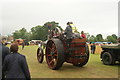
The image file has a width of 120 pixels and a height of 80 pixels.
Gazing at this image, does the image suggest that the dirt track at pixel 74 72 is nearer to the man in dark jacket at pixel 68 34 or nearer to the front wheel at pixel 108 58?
the front wheel at pixel 108 58

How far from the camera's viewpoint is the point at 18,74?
332 centimetres

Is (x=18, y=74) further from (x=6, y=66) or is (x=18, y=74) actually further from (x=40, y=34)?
(x=40, y=34)

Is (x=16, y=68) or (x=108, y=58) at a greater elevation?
(x=16, y=68)

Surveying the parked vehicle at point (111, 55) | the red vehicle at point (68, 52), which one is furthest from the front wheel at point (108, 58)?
the red vehicle at point (68, 52)

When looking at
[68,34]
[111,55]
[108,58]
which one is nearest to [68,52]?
[68,34]

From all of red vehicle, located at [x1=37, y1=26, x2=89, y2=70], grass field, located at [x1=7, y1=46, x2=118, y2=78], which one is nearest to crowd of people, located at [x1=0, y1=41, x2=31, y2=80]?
grass field, located at [x1=7, y1=46, x2=118, y2=78]

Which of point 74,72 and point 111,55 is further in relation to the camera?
point 111,55

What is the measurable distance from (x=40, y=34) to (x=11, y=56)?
85291 millimetres

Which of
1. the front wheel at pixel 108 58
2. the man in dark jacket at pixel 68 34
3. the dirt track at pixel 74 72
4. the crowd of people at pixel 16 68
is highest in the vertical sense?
the man in dark jacket at pixel 68 34

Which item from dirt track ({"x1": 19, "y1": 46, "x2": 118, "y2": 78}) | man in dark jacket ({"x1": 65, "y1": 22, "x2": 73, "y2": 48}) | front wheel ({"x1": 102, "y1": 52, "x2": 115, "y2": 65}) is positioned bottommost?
dirt track ({"x1": 19, "y1": 46, "x2": 118, "y2": 78})

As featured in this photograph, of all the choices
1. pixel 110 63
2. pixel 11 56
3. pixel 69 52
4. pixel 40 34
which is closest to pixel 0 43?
pixel 11 56

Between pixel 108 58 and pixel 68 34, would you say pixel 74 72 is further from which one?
pixel 108 58

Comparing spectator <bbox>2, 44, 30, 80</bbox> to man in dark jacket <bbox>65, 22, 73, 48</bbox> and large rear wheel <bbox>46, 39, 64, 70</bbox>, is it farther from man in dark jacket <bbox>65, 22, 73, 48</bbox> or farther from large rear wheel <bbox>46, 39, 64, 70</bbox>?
man in dark jacket <bbox>65, 22, 73, 48</bbox>

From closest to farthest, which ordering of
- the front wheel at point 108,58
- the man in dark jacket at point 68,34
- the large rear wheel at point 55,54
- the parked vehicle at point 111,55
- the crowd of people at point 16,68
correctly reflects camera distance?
the crowd of people at point 16,68 → the large rear wheel at point 55,54 → the man in dark jacket at point 68,34 → the parked vehicle at point 111,55 → the front wheel at point 108,58
